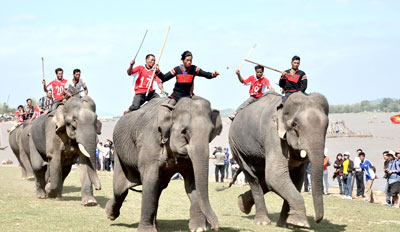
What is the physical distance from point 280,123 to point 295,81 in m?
2.05

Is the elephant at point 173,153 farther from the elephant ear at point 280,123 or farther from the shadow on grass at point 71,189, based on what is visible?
the shadow on grass at point 71,189

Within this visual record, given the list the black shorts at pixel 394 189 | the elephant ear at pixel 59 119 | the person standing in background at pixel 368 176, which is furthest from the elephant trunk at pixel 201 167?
the person standing in background at pixel 368 176

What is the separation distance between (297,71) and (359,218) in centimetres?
416

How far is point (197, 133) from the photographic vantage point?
10.5m

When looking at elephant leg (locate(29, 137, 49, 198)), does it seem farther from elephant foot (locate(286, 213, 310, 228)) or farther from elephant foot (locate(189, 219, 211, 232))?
elephant foot (locate(286, 213, 310, 228))

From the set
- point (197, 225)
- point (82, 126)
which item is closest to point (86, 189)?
point (82, 126)

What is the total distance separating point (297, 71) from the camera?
47.6 ft

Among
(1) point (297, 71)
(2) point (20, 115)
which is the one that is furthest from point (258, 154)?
(2) point (20, 115)

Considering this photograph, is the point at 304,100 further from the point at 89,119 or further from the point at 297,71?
the point at 89,119

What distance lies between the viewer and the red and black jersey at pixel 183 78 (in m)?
12.0

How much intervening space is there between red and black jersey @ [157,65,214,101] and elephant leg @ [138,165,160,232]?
1.53 m

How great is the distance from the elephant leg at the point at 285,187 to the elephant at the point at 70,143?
5.58 metres

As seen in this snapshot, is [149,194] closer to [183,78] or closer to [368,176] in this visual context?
[183,78]

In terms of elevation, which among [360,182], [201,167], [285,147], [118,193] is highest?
[285,147]
